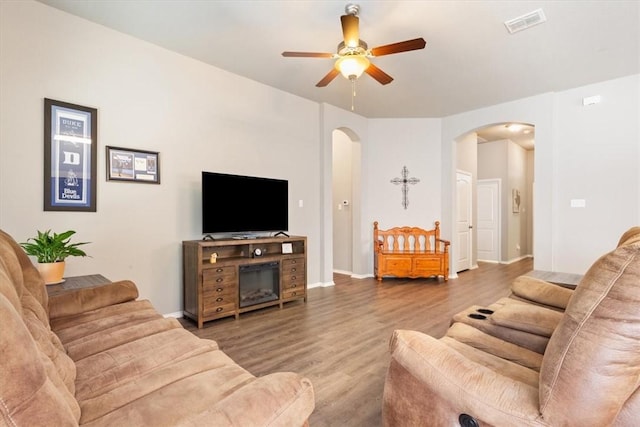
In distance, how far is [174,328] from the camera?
1780mm

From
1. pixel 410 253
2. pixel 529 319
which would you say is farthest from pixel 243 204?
pixel 410 253

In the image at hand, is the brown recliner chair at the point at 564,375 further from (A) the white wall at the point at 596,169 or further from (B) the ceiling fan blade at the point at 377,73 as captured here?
(A) the white wall at the point at 596,169

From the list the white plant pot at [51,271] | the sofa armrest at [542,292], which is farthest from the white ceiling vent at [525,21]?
the white plant pot at [51,271]

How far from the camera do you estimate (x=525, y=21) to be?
2861mm

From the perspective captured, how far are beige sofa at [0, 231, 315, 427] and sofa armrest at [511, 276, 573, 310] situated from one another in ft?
5.96

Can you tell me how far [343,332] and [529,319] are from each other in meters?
1.75

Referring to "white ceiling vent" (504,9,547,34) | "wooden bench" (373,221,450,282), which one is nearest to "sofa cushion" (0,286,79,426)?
"white ceiling vent" (504,9,547,34)

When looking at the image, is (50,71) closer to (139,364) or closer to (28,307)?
(28,307)

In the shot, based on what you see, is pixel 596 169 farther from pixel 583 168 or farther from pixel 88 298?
pixel 88 298

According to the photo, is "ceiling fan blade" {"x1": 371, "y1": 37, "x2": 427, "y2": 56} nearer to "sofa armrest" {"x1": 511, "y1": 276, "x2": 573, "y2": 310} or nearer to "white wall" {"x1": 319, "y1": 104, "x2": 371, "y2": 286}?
"sofa armrest" {"x1": 511, "y1": 276, "x2": 573, "y2": 310}

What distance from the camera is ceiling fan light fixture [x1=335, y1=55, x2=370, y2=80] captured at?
2684 mm

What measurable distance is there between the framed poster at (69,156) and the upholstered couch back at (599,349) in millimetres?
3433

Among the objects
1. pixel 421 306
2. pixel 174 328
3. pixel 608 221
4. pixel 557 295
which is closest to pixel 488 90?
pixel 608 221

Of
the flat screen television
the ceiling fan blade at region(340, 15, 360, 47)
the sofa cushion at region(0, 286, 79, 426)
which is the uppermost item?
the ceiling fan blade at region(340, 15, 360, 47)
